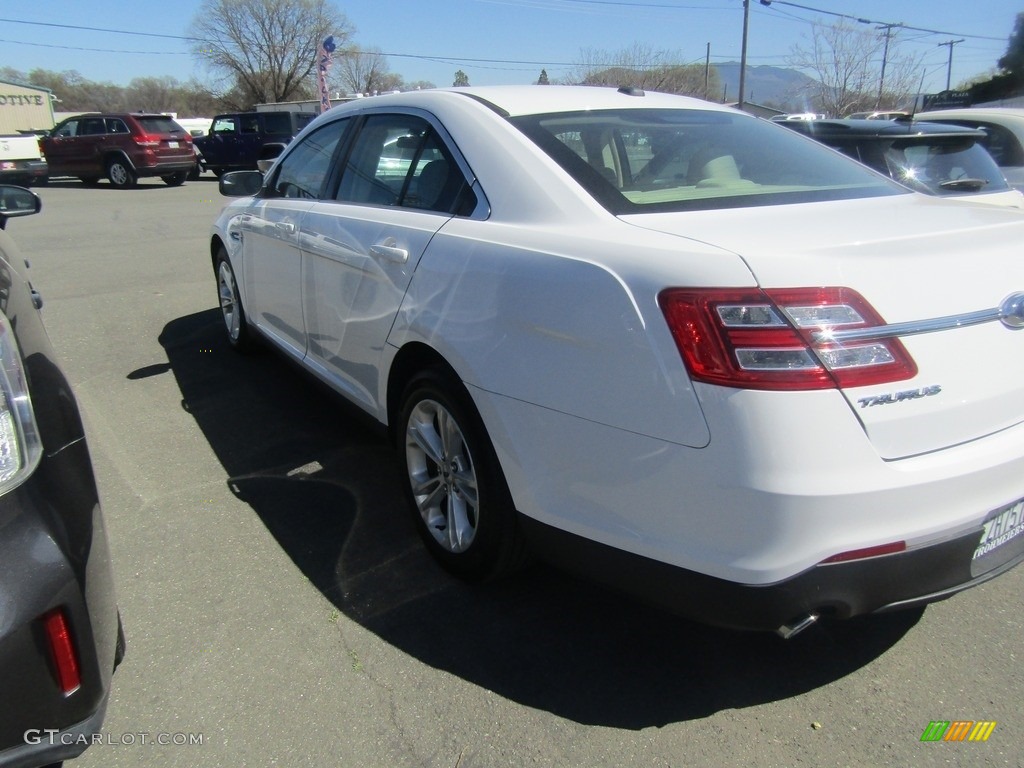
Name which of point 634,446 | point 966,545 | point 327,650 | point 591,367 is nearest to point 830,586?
point 966,545

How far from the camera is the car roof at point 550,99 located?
2.92 metres

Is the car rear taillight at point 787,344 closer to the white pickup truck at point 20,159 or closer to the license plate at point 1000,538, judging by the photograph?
the license plate at point 1000,538

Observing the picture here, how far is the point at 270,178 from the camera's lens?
15.0 ft

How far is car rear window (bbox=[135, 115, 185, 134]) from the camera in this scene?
780 inches

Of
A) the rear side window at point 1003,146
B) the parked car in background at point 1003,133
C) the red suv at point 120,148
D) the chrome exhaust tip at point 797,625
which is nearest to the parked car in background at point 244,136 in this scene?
the red suv at point 120,148

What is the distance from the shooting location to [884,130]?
5.36 m

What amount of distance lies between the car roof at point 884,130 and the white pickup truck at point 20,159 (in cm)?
1934

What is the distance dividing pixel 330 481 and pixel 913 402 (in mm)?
2607

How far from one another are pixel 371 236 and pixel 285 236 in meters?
1.05

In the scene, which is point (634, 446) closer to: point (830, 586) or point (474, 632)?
point (830, 586)

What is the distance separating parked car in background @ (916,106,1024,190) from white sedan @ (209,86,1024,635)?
4.78 metres

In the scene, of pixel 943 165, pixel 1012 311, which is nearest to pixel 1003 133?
pixel 943 165

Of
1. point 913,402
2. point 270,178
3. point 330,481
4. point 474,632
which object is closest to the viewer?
point 913,402

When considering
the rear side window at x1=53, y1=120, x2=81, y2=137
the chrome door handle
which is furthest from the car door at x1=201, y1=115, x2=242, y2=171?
the chrome door handle
